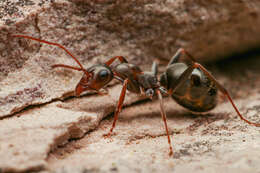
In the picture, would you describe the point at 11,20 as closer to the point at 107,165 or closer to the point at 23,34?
the point at 23,34

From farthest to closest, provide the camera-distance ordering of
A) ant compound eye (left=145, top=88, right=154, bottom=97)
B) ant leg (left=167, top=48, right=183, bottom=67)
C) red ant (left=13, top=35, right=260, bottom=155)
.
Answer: ant leg (left=167, top=48, right=183, bottom=67) → ant compound eye (left=145, top=88, right=154, bottom=97) → red ant (left=13, top=35, right=260, bottom=155)

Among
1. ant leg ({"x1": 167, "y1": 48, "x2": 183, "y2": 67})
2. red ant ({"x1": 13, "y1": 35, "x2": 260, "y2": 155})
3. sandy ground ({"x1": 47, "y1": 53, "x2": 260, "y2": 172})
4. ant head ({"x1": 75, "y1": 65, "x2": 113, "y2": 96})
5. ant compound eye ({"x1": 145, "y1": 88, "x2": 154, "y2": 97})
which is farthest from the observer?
ant leg ({"x1": 167, "y1": 48, "x2": 183, "y2": 67})

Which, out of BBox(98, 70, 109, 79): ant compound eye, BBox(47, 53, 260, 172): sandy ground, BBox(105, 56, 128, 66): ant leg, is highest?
BBox(105, 56, 128, 66): ant leg

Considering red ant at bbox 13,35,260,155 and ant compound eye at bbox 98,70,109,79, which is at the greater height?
ant compound eye at bbox 98,70,109,79

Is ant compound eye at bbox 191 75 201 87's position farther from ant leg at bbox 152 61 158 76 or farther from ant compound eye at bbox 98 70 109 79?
ant compound eye at bbox 98 70 109 79

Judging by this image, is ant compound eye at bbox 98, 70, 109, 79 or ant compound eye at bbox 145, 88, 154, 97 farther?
ant compound eye at bbox 145, 88, 154, 97

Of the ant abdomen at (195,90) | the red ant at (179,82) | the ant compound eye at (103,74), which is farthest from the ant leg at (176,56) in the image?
the ant compound eye at (103,74)

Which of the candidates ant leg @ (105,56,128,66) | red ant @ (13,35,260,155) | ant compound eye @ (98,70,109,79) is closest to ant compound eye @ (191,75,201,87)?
red ant @ (13,35,260,155)
